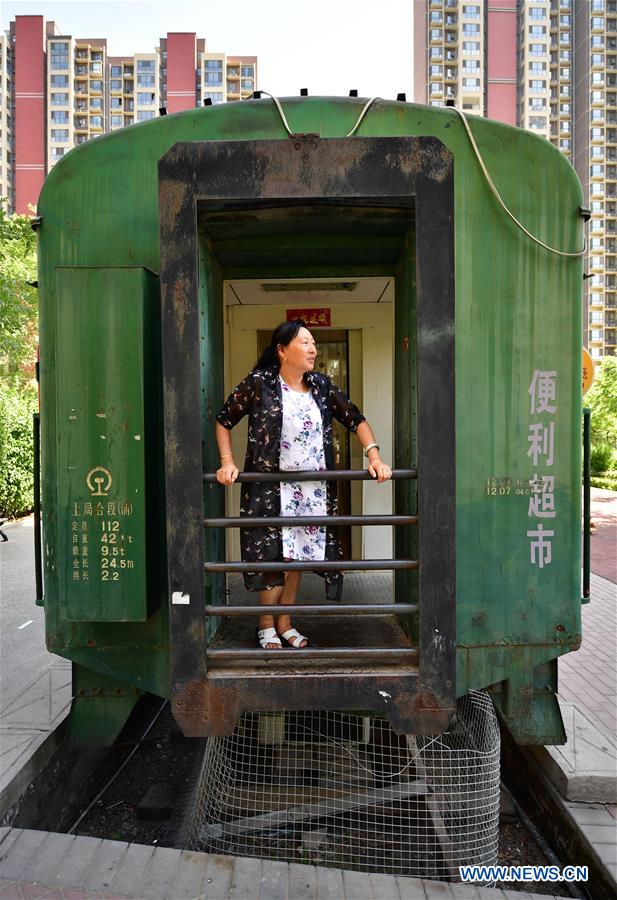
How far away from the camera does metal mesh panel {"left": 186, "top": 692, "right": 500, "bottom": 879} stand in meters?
3.26

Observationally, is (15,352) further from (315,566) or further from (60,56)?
(60,56)

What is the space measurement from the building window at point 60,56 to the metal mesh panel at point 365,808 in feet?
263

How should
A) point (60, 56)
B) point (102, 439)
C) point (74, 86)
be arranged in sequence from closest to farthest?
point (102, 439)
point (60, 56)
point (74, 86)

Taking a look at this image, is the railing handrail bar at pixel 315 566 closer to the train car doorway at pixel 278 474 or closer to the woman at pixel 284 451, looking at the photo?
the train car doorway at pixel 278 474

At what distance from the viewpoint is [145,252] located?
3.10m

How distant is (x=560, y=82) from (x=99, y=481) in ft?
295

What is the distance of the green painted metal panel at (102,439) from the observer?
9.63ft

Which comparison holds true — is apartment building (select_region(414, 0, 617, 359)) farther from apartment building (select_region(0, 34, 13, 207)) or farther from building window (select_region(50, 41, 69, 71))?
apartment building (select_region(0, 34, 13, 207))

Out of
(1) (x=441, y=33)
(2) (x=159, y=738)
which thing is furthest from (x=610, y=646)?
(1) (x=441, y=33)

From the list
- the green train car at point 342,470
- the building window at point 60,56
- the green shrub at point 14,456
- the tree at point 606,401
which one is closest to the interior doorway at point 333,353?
the green train car at point 342,470

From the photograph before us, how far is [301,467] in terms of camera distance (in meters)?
3.07

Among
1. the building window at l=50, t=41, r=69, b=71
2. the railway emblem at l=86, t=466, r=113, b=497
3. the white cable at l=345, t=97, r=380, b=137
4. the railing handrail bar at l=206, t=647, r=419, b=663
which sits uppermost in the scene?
the building window at l=50, t=41, r=69, b=71

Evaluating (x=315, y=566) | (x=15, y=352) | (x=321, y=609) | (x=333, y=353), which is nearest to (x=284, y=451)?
(x=315, y=566)

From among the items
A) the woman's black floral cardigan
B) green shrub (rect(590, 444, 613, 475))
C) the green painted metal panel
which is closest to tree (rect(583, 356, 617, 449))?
green shrub (rect(590, 444, 613, 475))
